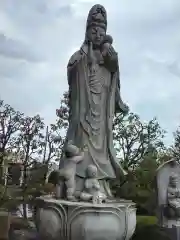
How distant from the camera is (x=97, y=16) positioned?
6469mm

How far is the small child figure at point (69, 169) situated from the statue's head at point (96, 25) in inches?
79.2

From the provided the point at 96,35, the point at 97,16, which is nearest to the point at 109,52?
the point at 96,35

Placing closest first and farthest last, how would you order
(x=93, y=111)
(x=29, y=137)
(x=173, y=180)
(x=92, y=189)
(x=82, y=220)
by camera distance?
(x=82, y=220), (x=92, y=189), (x=93, y=111), (x=173, y=180), (x=29, y=137)

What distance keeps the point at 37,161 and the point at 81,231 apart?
14.3m

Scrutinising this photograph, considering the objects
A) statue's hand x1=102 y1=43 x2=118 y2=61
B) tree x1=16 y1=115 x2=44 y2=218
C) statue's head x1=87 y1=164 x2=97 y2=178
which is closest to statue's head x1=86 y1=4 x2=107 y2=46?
statue's hand x1=102 y1=43 x2=118 y2=61

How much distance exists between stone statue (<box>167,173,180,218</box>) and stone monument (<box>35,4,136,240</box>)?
10.3 feet

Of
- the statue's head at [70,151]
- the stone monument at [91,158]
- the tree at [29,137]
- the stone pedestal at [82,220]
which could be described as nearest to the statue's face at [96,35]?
the stone monument at [91,158]

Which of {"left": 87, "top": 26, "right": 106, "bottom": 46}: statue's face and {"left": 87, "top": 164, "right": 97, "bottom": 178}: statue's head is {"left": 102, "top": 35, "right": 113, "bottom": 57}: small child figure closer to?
{"left": 87, "top": 26, "right": 106, "bottom": 46}: statue's face

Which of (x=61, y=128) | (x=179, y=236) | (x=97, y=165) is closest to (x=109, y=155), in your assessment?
(x=97, y=165)

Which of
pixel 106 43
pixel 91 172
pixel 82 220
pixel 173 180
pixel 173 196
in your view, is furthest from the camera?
pixel 173 180

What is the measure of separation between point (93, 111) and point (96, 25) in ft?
4.82

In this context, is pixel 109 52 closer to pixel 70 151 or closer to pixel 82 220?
pixel 70 151

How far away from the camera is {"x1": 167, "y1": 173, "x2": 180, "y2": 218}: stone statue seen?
28.9 feet

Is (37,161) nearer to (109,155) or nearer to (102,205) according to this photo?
(109,155)
